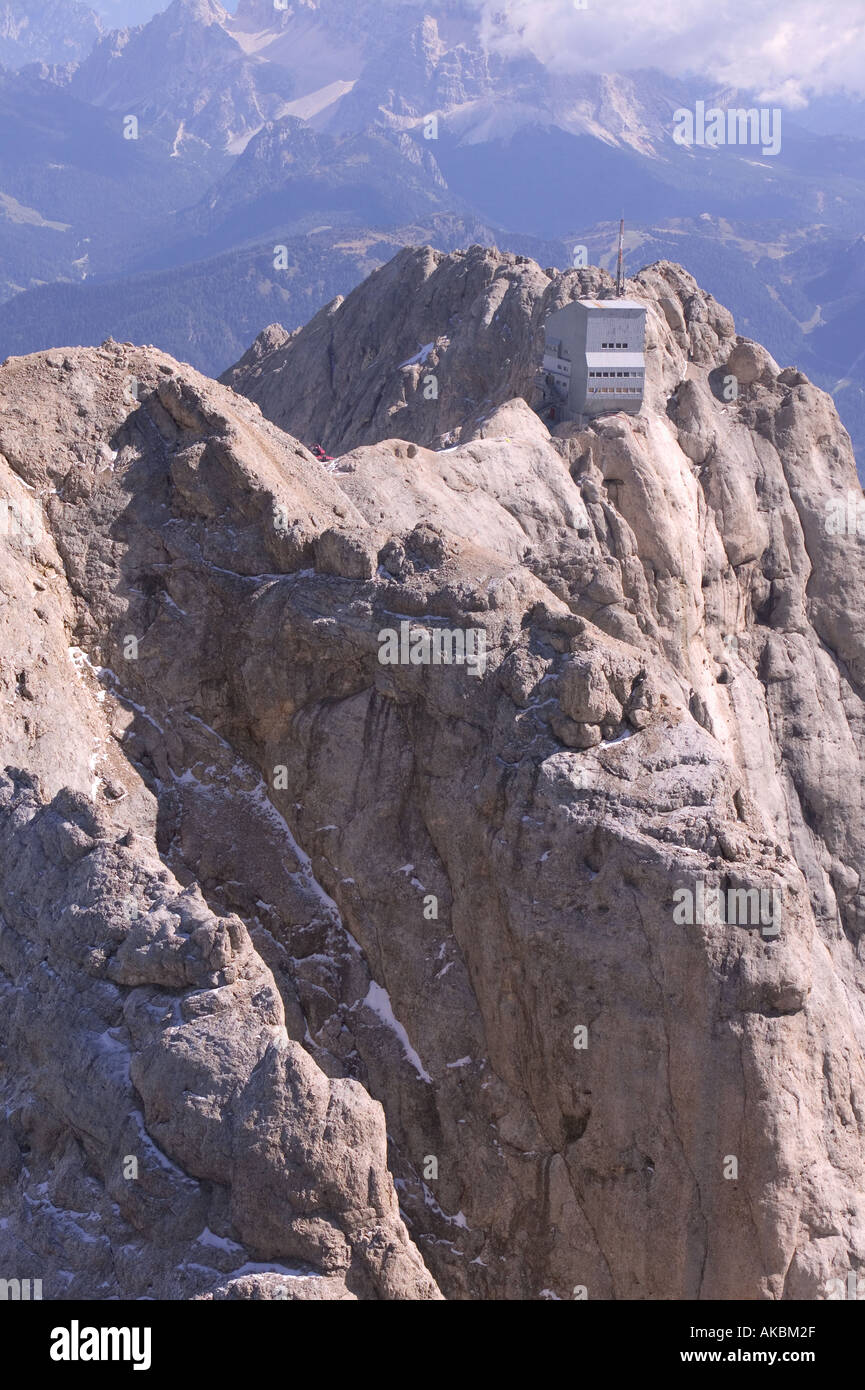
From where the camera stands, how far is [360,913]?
4553 cm

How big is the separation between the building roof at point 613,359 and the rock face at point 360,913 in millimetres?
15933

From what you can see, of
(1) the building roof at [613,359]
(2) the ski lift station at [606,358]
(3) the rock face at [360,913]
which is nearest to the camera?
(3) the rock face at [360,913]

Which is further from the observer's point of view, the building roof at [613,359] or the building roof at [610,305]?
the building roof at [610,305]

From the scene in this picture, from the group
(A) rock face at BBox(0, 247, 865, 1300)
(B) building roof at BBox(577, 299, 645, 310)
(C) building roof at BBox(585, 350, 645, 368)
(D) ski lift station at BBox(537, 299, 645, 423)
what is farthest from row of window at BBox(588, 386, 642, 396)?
(A) rock face at BBox(0, 247, 865, 1300)

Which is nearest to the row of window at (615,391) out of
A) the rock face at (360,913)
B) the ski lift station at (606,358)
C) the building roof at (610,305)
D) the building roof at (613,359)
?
the ski lift station at (606,358)

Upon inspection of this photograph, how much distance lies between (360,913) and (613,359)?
36180 millimetres

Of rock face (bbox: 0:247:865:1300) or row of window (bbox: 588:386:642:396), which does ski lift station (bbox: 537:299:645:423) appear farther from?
rock face (bbox: 0:247:865:1300)

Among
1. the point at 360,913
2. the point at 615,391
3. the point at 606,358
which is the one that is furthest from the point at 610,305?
the point at 360,913

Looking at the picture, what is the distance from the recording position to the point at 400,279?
114 meters

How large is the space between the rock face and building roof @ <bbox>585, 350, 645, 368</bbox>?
15933 millimetres

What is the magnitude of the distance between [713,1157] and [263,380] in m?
93.7

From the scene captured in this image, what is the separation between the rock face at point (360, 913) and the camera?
33.8 meters

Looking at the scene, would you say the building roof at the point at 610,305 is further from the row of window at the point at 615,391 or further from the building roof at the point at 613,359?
the row of window at the point at 615,391

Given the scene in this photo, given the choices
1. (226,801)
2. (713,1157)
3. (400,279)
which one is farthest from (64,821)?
(400,279)
